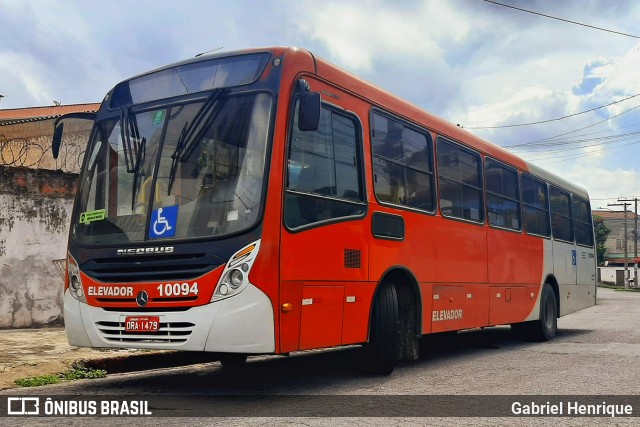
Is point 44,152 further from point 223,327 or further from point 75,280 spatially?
point 223,327

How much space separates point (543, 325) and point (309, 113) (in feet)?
28.2

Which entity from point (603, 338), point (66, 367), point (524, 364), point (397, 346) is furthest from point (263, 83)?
point (603, 338)

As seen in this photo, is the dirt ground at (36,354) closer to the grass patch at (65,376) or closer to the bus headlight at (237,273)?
the grass patch at (65,376)

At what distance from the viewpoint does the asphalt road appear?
18.9ft

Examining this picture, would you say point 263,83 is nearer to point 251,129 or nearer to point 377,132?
point 251,129

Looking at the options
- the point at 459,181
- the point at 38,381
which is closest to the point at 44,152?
the point at 38,381

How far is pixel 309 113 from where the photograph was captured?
21.2 feet

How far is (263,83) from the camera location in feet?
22.0

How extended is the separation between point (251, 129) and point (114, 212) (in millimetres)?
1666

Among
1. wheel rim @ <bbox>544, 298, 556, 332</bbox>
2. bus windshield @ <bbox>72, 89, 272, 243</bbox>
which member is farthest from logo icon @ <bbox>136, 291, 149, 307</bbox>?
wheel rim @ <bbox>544, 298, 556, 332</bbox>

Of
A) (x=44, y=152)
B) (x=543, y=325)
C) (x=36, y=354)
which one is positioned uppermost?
(x=44, y=152)

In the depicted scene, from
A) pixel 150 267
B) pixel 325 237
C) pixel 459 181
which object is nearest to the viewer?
pixel 150 267

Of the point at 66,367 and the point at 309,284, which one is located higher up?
the point at 309,284

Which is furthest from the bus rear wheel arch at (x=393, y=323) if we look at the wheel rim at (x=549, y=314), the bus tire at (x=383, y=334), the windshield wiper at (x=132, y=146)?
the wheel rim at (x=549, y=314)
